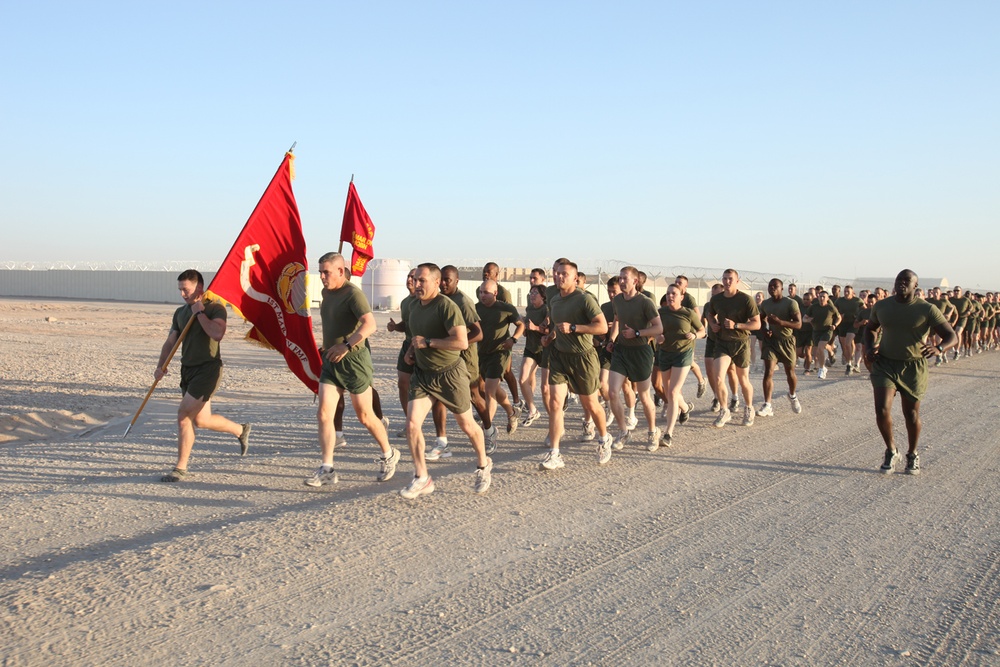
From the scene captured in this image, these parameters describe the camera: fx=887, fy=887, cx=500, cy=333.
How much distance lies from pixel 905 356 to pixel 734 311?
119 inches

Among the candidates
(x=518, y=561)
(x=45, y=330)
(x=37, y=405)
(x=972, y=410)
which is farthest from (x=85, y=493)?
(x=45, y=330)

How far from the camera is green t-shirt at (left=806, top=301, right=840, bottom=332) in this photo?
18203mm

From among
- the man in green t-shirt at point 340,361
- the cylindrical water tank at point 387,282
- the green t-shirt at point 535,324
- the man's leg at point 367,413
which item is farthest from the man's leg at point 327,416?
the cylindrical water tank at point 387,282

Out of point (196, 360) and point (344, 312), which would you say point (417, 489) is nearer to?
point (344, 312)

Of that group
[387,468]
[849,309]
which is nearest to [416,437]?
[387,468]

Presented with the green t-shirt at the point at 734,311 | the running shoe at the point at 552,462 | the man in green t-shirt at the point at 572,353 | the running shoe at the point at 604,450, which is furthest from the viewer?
the green t-shirt at the point at 734,311

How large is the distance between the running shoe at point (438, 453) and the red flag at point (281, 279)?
4.09ft

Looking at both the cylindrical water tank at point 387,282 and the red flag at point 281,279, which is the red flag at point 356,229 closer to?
the red flag at point 281,279

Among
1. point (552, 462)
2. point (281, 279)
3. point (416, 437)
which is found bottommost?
point (552, 462)

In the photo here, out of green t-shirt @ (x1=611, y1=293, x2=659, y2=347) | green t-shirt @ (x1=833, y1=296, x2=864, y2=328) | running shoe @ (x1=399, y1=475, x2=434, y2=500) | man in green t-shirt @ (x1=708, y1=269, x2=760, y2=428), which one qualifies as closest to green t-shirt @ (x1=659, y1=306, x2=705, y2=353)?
man in green t-shirt @ (x1=708, y1=269, x2=760, y2=428)

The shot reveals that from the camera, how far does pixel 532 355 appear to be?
34.7 feet

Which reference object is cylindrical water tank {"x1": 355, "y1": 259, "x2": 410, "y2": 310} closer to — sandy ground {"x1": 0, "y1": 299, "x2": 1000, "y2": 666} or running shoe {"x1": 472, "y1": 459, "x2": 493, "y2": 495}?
sandy ground {"x1": 0, "y1": 299, "x2": 1000, "y2": 666}

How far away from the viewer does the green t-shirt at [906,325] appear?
7.99 meters

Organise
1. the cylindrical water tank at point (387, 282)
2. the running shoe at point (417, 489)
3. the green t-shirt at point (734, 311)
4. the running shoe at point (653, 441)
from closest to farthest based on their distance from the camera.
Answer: the running shoe at point (417, 489) < the running shoe at point (653, 441) < the green t-shirt at point (734, 311) < the cylindrical water tank at point (387, 282)
